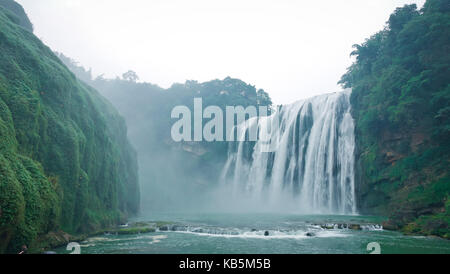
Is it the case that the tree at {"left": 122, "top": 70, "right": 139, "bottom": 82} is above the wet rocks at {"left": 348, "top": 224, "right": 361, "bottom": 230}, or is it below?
above

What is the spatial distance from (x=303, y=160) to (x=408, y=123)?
1109 cm

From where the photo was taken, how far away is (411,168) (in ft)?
66.8

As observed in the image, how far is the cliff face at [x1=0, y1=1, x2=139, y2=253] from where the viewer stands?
27.3ft

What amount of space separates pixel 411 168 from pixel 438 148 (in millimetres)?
2131

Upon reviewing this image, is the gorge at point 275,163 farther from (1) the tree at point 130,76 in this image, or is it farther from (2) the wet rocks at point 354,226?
(1) the tree at point 130,76

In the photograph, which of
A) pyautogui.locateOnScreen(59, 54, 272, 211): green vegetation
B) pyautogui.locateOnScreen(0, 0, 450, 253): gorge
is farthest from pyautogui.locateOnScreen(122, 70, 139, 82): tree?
pyautogui.locateOnScreen(0, 0, 450, 253): gorge

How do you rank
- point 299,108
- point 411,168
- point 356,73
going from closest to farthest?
point 411,168, point 356,73, point 299,108

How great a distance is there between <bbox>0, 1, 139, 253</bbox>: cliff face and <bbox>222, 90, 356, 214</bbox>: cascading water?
18.3m

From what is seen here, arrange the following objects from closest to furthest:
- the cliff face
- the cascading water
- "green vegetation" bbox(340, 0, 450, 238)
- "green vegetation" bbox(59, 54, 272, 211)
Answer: the cliff face
"green vegetation" bbox(340, 0, 450, 238)
the cascading water
"green vegetation" bbox(59, 54, 272, 211)

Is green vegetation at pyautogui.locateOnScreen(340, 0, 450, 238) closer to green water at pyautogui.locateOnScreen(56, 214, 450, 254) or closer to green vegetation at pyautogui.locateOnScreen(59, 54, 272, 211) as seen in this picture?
green water at pyautogui.locateOnScreen(56, 214, 450, 254)

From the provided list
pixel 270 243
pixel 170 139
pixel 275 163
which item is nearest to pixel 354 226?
pixel 270 243

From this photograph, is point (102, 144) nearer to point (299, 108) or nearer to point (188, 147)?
point (299, 108)

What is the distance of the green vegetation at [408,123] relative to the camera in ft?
60.2

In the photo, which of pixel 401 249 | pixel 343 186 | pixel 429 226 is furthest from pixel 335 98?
pixel 401 249
